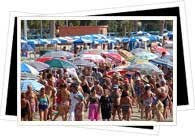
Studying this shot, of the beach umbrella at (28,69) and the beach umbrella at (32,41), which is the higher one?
the beach umbrella at (32,41)

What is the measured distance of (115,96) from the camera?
33.3ft

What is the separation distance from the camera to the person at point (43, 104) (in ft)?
33.2

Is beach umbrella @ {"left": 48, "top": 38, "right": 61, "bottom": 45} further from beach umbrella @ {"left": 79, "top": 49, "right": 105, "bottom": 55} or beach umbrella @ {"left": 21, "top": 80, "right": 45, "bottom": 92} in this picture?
beach umbrella @ {"left": 21, "top": 80, "right": 45, "bottom": 92}

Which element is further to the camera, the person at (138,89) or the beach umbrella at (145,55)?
the person at (138,89)

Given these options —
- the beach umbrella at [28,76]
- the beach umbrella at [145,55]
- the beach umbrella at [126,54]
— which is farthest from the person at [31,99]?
the beach umbrella at [145,55]

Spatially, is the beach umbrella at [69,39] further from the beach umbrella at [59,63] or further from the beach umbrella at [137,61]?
the beach umbrella at [137,61]

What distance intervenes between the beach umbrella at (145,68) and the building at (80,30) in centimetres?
75

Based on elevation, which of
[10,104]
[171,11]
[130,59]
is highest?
[171,11]

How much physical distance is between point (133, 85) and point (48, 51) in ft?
4.88

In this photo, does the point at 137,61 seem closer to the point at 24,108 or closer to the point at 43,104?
the point at 43,104

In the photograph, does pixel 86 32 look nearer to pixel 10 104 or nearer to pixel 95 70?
pixel 95 70

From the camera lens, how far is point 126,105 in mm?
10164

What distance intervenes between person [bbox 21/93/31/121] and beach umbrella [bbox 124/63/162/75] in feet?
5.49

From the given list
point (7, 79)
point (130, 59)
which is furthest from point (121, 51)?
point (7, 79)
